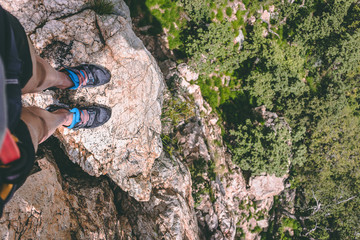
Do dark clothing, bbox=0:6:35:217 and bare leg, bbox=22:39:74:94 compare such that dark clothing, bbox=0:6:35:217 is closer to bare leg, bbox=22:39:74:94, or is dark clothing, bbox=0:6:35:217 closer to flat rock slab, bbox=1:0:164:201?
bare leg, bbox=22:39:74:94

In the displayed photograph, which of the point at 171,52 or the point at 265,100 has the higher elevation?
the point at 265,100

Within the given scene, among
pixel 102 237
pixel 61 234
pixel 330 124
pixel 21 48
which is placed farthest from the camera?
pixel 330 124

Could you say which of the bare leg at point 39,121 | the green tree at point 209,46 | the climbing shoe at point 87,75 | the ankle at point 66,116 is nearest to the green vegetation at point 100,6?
the climbing shoe at point 87,75

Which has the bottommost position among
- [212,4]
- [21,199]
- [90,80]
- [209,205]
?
[21,199]

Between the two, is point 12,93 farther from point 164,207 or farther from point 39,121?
point 164,207

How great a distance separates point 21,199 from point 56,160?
1744mm

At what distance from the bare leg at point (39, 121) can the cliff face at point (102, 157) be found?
4.20 feet

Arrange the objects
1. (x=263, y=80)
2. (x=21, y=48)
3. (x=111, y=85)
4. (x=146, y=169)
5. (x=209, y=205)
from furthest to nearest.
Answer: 1. (x=263, y=80)
2. (x=209, y=205)
3. (x=146, y=169)
4. (x=111, y=85)
5. (x=21, y=48)

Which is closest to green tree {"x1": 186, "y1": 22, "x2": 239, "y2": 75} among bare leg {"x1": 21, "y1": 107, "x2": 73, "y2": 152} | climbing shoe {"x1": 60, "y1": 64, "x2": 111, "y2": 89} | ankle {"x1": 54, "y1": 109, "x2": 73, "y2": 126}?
climbing shoe {"x1": 60, "y1": 64, "x2": 111, "y2": 89}

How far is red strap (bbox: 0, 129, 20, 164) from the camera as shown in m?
2.05

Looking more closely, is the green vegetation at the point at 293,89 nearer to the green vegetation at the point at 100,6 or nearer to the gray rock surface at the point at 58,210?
the green vegetation at the point at 100,6

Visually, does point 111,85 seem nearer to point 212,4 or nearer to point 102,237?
point 102,237

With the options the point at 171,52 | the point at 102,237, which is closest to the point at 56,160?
the point at 102,237

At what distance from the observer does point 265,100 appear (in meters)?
15.3
